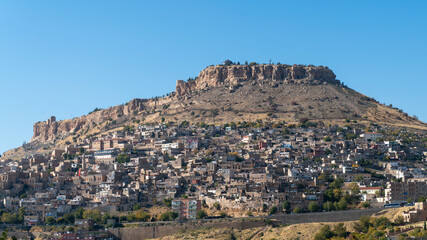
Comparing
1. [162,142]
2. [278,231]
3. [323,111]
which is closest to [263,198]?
[278,231]

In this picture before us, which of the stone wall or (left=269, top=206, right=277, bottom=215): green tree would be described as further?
(left=269, top=206, right=277, bottom=215): green tree

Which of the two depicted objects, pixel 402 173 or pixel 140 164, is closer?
pixel 402 173

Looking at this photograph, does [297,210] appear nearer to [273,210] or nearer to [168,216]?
[273,210]

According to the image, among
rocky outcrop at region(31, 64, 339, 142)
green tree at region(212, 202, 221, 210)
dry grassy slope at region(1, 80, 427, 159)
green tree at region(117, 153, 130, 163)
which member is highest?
rocky outcrop at region(31, 64, 339, 142)

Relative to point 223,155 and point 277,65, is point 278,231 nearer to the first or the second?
point 223,155

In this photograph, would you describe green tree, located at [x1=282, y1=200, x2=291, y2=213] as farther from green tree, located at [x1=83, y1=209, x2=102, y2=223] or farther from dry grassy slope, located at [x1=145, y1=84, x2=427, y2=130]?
dry grassy slope, located at [x1=145, y1=84, x2=427, y2=130]

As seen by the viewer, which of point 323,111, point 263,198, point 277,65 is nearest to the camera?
point 263,198

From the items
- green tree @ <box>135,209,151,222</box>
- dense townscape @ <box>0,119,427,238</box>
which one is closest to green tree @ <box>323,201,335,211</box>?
dense townscape @ <box>0,119,427,238</box>
